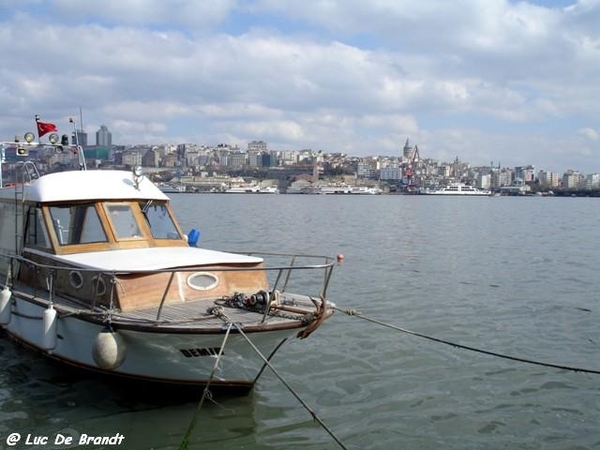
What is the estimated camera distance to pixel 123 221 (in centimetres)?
1237

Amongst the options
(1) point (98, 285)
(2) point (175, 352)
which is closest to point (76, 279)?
(1) point (98, 285)

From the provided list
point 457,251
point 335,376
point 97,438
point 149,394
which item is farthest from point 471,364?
point 457,251

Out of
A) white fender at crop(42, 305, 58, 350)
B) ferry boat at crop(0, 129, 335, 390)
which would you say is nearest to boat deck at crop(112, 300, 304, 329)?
ferry boat at crop(0, 129, 335, 390)

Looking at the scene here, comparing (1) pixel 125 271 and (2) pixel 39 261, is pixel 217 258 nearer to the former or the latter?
(1) pixel 125 271

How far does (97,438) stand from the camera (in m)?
9.39

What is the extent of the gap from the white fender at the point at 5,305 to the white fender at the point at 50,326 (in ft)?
6.82

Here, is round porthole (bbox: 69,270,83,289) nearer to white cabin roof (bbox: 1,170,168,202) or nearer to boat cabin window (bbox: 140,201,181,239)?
white cabin roof (bbox: 1,170,168,202)

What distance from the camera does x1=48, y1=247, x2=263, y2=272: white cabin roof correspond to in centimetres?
1050

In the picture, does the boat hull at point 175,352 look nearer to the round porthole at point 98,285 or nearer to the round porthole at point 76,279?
the round porthole at point 98,285

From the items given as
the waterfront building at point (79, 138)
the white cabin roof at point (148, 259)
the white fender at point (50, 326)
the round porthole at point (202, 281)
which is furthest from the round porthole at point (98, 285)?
the waterfront building at point (79, 138)

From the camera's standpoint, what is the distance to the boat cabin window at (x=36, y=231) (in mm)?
12336

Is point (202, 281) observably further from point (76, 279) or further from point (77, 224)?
point (77, 224)

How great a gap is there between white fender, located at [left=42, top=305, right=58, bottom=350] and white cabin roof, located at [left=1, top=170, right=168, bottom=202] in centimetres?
242

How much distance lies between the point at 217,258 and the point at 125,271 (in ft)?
5.92
